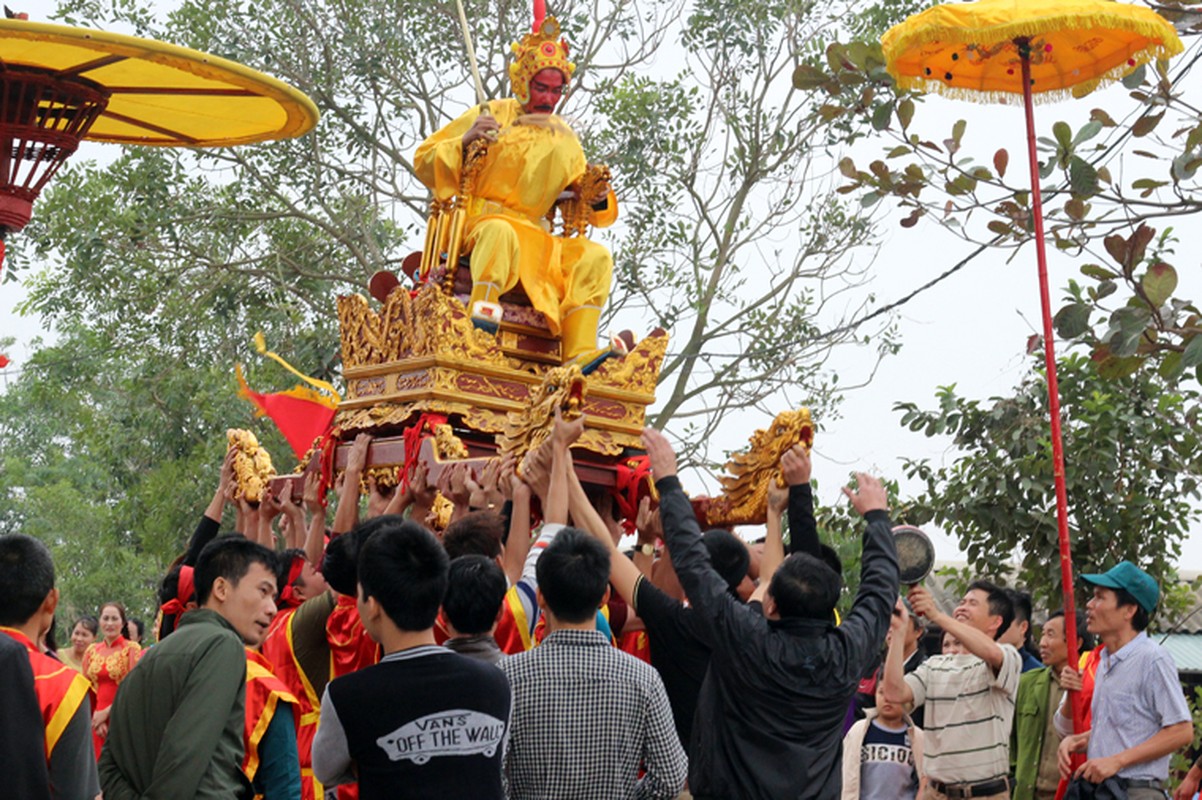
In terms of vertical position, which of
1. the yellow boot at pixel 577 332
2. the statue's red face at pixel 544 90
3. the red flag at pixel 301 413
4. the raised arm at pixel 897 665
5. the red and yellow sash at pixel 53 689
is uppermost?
the statue's red face at pixel 544 90

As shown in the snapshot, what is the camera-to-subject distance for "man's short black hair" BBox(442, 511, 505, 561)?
425cm

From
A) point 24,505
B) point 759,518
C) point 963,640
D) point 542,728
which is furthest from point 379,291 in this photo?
point 24,505

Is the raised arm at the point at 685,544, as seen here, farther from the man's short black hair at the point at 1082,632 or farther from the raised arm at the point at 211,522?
the man's short black hair at the point at 1082,632

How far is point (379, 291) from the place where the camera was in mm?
7293

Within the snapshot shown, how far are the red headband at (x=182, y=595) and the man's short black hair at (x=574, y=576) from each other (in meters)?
1.62

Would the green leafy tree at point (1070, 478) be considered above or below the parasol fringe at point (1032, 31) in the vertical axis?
below

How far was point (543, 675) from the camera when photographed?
11.7ft

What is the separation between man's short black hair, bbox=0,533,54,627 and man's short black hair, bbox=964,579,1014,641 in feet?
11.9

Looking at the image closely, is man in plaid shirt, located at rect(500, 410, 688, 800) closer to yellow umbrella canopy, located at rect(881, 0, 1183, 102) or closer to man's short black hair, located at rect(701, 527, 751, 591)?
man's short black hair, located at rect(701, 527, 751, 591)

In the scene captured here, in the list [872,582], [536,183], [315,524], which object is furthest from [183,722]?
[536,183]

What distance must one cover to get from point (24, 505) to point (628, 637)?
26.7m

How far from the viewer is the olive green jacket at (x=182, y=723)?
334 centimetres

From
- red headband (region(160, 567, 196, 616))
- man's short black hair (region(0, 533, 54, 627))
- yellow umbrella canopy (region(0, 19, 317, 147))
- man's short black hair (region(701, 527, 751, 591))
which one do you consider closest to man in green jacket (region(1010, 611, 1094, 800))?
man's short black hair (region(701, 527, 751, 591))

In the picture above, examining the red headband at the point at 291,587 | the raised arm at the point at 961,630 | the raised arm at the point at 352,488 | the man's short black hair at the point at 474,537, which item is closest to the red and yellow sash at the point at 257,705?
the man's short black hair at the point at 474,537
